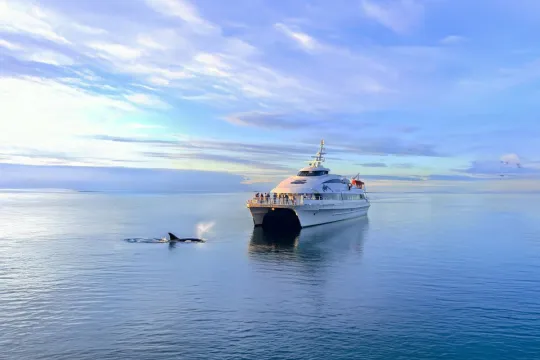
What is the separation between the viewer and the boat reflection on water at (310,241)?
4934 cm

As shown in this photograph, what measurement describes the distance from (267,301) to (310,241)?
30.0 m

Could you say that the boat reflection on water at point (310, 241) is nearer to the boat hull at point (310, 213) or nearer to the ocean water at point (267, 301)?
the ocean water at point (267, 301)

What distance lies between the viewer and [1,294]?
28969 millimetres

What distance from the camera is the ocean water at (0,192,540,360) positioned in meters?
20.5

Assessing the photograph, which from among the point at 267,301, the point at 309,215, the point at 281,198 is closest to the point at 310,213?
the point at 309,215

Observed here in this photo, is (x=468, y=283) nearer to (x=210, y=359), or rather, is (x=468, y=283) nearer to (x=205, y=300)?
(x=205, y=300)

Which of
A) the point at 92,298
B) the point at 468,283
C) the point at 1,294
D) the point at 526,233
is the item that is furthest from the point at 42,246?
the point at 526,233

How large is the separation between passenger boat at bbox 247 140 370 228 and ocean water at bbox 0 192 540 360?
13.3 meters

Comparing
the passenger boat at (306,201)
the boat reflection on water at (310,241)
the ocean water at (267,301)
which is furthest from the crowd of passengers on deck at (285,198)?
the ocean water at (267,301)

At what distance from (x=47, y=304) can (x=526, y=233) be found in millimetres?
67315

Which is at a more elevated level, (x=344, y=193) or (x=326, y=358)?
(x=344, y=193)

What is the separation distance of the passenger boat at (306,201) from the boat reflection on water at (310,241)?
1.96 meters

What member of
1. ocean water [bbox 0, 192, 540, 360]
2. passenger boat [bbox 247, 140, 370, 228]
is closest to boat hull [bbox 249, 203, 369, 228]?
passenger boat [bbox 247, 140, 370, 228]

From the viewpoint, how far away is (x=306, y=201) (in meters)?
66.3
